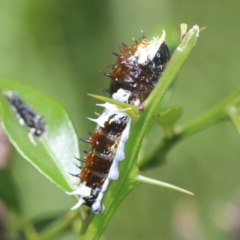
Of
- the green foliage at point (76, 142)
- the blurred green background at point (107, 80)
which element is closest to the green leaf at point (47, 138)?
the green foliage at point (76, 142)

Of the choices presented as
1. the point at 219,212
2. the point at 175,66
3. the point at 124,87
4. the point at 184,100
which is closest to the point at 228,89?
the point at 184,100

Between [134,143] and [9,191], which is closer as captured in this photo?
[134,143]

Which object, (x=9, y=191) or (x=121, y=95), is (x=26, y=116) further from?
(x=9, y=191)

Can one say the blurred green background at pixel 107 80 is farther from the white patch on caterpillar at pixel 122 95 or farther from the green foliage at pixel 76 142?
the white patch on caterpillar at pixel 122 95

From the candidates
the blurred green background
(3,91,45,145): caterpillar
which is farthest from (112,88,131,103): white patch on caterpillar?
the blurred green background

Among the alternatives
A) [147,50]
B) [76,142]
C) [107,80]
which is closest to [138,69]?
[147,50]

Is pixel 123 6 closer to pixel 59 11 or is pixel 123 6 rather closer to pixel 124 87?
pixel 59 11
